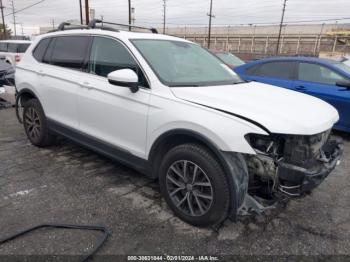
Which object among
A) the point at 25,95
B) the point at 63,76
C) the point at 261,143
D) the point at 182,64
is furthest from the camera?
the point at 25,95

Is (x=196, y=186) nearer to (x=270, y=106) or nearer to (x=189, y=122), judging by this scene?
(x=189, y=122)

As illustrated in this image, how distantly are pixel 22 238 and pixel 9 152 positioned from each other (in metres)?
2.45

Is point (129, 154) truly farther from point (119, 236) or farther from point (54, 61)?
point (54, 61)

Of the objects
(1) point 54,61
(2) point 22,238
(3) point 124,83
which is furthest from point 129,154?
(1) point 54,61

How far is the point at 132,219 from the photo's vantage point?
3023 mm

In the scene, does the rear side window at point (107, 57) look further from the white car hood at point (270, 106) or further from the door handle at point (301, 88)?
the door handle at point (301, 88)

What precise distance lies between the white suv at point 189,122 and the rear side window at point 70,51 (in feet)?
0.06

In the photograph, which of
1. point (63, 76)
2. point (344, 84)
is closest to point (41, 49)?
point (63, 76)

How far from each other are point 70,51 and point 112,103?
1275 mm

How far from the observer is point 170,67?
10.9 ft

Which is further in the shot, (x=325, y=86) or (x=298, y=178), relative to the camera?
(x=325, y=86)

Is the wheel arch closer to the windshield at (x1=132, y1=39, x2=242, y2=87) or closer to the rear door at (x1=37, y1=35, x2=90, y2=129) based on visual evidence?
Result: the rear door at (x1=37, y1=35, x2=90, y2=129)

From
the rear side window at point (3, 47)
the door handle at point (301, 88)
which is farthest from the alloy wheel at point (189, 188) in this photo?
the rear side window at point (3, 47)

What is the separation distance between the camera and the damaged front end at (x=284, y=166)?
2486 millimetres
